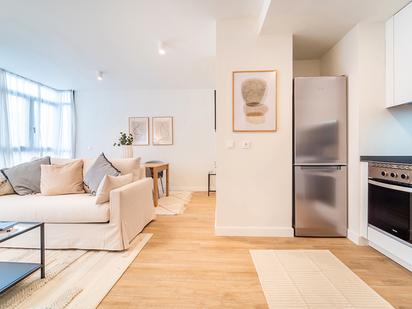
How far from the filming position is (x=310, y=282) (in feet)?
5.79

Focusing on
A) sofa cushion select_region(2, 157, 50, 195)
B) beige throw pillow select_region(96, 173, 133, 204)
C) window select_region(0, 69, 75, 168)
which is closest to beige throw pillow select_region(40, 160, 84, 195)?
sofa cushion select_region(2, 157, 50, 195)

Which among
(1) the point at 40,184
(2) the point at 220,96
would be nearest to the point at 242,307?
(2) the point at 220,96

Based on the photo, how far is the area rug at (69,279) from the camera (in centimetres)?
154

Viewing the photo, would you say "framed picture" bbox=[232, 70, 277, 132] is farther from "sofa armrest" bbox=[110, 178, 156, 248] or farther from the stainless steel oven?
Answer: "sofa armrest" bbox=[110, 178, 156, 248]

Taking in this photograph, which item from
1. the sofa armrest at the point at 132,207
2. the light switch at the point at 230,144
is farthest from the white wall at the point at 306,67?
the sofa armrest at the point at 132,207

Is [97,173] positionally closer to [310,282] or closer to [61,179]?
[61,179]

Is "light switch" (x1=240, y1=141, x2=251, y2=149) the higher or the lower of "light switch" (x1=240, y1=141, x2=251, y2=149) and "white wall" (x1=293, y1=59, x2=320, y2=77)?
the lower

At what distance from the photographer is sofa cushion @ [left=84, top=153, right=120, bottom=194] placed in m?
2.67

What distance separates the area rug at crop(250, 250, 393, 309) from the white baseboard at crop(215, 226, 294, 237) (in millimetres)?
424

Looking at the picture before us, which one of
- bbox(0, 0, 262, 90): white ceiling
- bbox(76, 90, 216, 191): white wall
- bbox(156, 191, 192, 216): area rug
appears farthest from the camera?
bbox(76, 90, 216, 191): white wall

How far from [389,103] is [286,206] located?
4.99 feet

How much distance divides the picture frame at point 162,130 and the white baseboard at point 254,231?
11.1 feet

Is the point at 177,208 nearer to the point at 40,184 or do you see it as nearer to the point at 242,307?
the point at 40,184

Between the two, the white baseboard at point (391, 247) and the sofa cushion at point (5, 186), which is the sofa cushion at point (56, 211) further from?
the white baseboard at point (391, 247)
